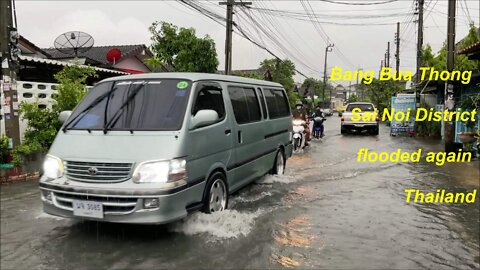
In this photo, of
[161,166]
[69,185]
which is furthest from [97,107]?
[161,166]

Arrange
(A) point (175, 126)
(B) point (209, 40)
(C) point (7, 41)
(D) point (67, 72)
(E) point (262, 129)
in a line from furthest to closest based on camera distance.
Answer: (B) point (209, 40) < (D) point (67, 72) < (C) point (7, 41) < (E) point (262, 129) < (A) point (175, 126)

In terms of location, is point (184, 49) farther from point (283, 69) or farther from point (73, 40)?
point (283, 69)

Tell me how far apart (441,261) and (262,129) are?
363 cm

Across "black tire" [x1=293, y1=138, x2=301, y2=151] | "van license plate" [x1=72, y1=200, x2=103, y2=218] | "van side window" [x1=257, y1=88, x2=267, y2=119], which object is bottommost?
"black tire" [x1=293, y1=138, x2=301, y2=151]

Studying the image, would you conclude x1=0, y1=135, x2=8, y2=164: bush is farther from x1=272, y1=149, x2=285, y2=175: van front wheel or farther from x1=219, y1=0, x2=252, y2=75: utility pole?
x1=219, y1=0, x2=252, y2=75: utility pole

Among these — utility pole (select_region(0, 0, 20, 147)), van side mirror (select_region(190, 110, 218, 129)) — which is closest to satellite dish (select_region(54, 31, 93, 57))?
utility pole (select_region(0, 0, 20, 147))

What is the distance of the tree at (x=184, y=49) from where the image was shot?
68.1 ft

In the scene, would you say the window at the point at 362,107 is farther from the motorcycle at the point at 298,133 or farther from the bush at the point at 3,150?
the bush at the point at 3,150

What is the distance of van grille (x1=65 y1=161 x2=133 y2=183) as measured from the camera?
429 cm

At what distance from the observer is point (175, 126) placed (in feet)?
15.4

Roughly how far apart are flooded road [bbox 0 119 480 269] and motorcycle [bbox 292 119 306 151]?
6270mm

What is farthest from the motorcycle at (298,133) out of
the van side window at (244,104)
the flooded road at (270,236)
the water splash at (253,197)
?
the van side window at (244,104)

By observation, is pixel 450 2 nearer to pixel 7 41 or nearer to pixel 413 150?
pixel 413 150

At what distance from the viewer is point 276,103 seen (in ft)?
27.3
